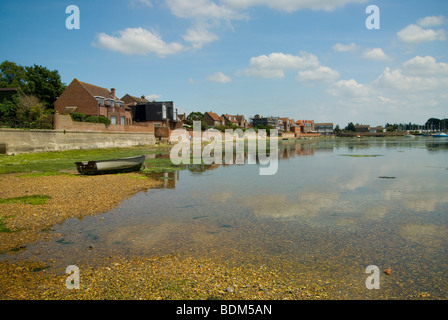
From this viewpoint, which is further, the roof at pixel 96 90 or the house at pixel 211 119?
the house at pixel 211 119

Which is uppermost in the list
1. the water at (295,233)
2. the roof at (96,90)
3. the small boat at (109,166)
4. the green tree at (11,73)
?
the green tree at (11,73)

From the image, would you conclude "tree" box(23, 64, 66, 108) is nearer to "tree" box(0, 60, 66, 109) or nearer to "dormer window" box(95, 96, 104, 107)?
"tree" box(0, 60, 66, 109)

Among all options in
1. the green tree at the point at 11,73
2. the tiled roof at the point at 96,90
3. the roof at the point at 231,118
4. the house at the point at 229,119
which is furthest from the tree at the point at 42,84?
the roof at the point at 231,118

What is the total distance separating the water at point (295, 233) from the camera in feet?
24.6

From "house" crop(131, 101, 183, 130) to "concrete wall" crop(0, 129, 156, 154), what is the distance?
76.4ft

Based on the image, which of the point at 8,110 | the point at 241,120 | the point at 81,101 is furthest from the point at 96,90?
the point at 241,120

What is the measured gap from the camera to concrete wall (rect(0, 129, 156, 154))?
33.6 meters

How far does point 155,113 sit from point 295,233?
3043 inches

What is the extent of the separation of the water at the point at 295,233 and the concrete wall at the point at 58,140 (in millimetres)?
24622

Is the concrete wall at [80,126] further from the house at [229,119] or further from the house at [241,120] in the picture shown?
the house at [241,120]

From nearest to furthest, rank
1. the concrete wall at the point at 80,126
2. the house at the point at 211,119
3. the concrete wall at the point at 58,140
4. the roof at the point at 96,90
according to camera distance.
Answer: the concrete wall at the point at 58,140 < the concrete wall at the point at 80,126 < the roof at the point at 96,90 < the house at the point at 211,119

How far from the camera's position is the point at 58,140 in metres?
40.9

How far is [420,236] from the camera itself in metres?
10.1
